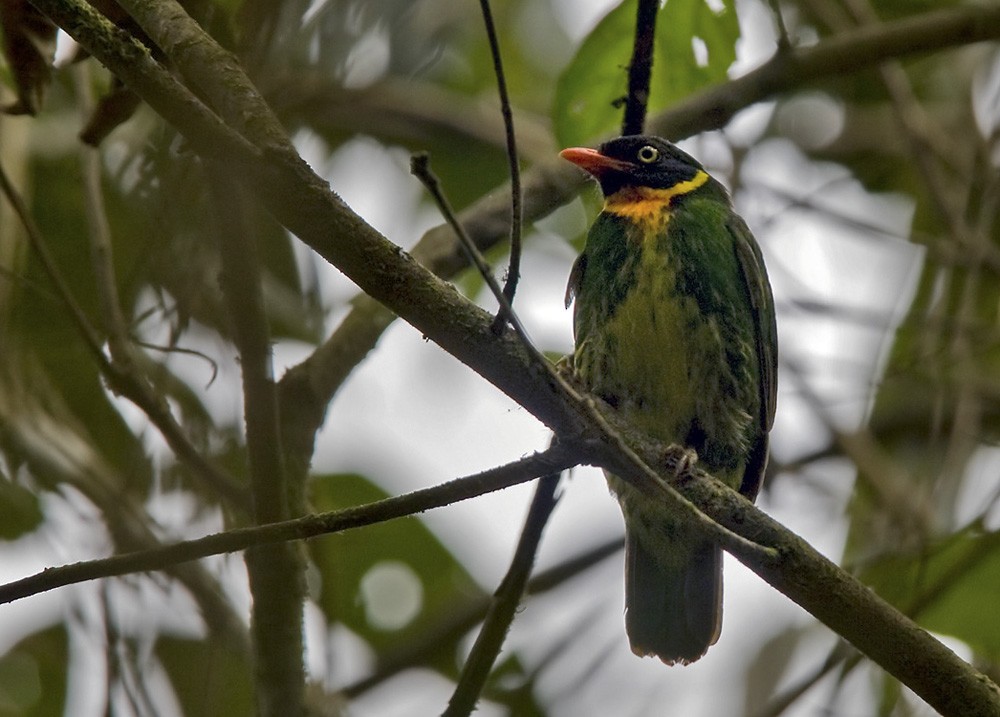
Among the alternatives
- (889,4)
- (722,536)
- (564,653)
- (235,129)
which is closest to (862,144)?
(889,4)

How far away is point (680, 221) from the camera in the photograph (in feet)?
14.5

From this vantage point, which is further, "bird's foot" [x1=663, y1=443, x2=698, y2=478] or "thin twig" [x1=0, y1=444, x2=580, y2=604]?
"bird's foot" [x1=663, y1=443, x2=698, y2=478]

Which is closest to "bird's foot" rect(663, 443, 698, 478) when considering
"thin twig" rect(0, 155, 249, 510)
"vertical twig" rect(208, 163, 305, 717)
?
"vertical twig" rect(208, 163, 305, 717)

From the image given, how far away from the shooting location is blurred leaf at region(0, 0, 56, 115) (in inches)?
121

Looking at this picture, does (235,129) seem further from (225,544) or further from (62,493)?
(62,493)

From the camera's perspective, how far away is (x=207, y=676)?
3523 mm

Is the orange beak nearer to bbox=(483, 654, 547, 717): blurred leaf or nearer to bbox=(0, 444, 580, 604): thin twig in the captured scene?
bbox=(483, 654, 547, 717): blurred leaf

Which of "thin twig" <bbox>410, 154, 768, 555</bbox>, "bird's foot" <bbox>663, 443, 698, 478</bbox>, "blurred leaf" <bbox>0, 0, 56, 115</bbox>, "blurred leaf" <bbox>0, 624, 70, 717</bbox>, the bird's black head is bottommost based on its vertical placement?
"thin twig" <bbox>410, 154, 768, 555</bbox>

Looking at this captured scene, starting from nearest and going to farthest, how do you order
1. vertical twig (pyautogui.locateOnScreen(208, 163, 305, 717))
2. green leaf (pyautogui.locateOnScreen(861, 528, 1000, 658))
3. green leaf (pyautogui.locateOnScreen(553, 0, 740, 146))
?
vertical twig (pyautogui.locateOnScreen(208, 163, 305, 717)) → green leaf (pyautogui.locateOnScreen(553, 0, 740, 146)) → green leaf (pyautogui.locateOnScreen(861, 528, 1000, 658))

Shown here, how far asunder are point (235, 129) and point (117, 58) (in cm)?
25

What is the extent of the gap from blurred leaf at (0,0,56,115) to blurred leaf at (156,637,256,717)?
1.57 meters

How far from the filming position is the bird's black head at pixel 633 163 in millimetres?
4461

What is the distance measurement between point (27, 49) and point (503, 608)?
1827 mm

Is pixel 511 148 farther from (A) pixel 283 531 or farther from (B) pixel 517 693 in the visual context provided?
(B) pixel 517 693
